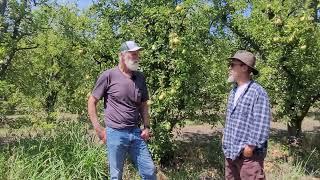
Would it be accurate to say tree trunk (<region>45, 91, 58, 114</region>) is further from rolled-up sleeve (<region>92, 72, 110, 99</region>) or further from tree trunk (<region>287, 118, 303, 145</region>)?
rolled-up sleeve (<region>92, 72, 110, 99</region>)

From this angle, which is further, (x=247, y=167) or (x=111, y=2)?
(x=111, y=2)

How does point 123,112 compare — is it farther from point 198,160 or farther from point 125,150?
point 198,160

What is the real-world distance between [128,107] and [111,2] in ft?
11.9

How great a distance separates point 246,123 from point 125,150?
1.39 metres

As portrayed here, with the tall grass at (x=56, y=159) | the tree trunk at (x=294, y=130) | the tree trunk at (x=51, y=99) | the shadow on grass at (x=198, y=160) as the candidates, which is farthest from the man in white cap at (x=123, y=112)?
the tree trunk at (x=51, y=99)

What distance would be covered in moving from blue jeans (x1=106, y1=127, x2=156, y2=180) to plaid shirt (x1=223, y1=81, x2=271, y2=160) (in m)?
0.93

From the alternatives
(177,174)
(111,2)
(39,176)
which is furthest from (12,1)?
(177,174)

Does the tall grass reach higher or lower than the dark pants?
lower

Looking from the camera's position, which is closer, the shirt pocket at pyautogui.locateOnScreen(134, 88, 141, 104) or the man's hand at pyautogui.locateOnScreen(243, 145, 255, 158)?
the man's hand at pyautogui.locateOnScreen(243, 145, 255, 158)

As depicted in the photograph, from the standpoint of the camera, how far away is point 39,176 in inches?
246

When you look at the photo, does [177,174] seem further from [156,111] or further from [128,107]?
[128,107]

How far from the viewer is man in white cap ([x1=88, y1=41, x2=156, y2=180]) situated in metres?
5.13

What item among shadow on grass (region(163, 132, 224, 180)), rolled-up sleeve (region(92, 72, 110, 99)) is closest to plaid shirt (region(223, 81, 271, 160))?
rolled-up sleeve (region(92, 72, 110, 99))

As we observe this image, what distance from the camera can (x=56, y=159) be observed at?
6727 mm
